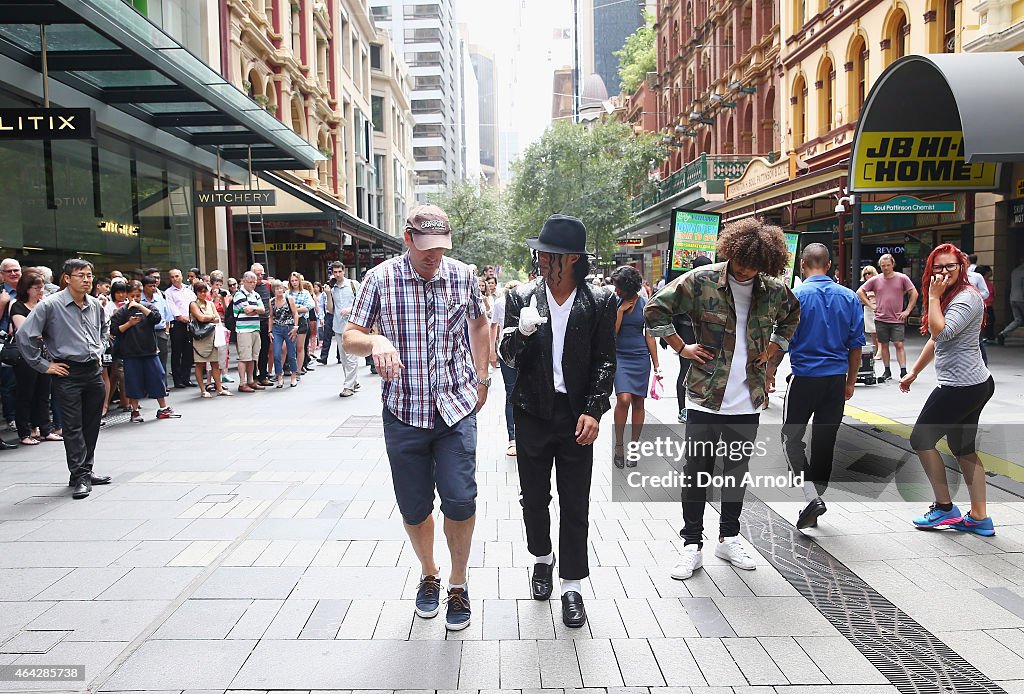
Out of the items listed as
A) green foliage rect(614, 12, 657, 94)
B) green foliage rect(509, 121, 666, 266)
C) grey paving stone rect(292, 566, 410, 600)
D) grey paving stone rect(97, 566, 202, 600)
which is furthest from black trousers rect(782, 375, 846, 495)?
green foliage rect(614, 12, 657, 94)

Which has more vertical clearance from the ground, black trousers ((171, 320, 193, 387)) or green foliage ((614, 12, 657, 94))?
green foliage ((614, 12, 657, 94))

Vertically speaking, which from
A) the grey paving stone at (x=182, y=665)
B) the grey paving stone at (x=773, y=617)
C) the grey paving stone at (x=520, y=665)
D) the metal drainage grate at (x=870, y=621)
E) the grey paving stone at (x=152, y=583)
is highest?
the grey paving stone at (x=152, y=583)

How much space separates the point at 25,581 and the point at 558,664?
10.3 feet

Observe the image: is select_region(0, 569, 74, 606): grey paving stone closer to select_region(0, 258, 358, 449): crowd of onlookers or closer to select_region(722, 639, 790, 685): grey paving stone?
select_region(0, 258, 358, 449): crowd of onlookers

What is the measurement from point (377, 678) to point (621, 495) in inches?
135

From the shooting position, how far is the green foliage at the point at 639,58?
2392 inches

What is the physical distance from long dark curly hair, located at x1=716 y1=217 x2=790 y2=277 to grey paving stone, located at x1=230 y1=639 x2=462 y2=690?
2600mm

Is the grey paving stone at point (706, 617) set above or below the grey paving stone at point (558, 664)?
below

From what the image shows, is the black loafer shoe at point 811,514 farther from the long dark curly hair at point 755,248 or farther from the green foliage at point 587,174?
the green foliage at point 587,174

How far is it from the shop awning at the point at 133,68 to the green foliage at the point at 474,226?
1589 inches

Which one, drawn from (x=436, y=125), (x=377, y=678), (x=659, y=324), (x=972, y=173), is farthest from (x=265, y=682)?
(x=436, y=125)

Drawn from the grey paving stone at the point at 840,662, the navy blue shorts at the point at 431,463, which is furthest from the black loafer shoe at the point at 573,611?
the grey paving stone at the point at 840,662

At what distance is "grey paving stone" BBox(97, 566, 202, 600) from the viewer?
14.5 ft

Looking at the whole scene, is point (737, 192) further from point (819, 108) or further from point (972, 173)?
point (972, 173)
